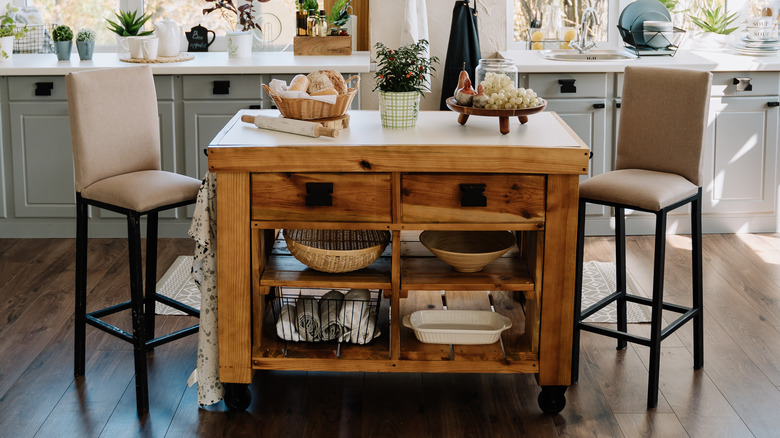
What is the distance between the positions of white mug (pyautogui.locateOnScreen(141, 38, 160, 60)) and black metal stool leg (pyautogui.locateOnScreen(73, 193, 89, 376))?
6.06ft

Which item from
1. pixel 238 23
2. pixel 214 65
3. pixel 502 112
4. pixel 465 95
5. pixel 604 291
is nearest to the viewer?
pixel 502 112

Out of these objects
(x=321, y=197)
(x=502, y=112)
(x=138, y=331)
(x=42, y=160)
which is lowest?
(x=138, y=331)

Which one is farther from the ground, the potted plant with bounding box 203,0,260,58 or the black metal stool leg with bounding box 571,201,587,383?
the potted plant with bounding box 203,0,260,58

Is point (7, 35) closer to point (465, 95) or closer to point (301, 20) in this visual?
point (301, 20)

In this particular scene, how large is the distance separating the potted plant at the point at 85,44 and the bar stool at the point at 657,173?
2915mm

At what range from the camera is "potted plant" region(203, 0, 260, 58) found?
488 centimetres

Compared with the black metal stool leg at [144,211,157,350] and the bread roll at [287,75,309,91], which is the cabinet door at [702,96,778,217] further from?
the black metal stool leg at [144,211,157,350]

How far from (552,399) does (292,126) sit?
119 cm

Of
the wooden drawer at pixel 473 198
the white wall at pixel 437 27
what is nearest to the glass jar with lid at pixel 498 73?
the wooden drawer at pixel 473 198

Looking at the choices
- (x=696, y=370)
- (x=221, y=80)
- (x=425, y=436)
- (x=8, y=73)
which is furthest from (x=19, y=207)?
(x=696, y=370)

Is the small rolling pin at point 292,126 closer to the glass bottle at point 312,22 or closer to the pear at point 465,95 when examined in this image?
the pear at point 465,95

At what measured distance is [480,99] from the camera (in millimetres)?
2902

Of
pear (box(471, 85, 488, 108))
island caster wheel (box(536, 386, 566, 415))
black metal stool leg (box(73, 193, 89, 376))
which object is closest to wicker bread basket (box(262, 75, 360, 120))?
pear (box(471, 85, 488, 108))

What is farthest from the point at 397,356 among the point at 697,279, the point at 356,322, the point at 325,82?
the point at 697,279
